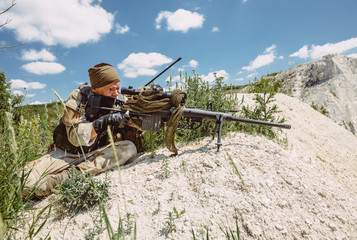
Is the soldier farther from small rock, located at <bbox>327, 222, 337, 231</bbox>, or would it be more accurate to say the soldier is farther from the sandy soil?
small rock, located at <bbox>327, 222, 337, 231</bbox>

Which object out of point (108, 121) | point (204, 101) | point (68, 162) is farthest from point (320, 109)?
point (68, 162)

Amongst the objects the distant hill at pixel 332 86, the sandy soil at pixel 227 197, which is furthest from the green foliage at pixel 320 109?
the sandy soil at pixel 227 197

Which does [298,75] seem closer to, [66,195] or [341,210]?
[341,210]

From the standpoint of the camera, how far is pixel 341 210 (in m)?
2.38

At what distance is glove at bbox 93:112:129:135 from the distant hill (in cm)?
790

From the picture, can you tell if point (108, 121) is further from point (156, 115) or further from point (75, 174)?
point (75, 174)

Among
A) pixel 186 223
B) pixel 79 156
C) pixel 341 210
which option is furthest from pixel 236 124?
pixel 79 156

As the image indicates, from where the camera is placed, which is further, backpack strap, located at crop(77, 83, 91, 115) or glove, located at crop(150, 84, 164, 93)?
backpack strap, located at crop(77, 83, 91, 115)

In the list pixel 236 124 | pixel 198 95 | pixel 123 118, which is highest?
pixel 198 95

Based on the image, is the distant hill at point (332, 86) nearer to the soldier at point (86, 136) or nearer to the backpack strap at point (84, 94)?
the soldier at point (86, 136)

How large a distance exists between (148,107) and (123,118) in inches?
15.7

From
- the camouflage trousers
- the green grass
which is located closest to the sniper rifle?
the green grass

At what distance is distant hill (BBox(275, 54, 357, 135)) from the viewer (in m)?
8.05

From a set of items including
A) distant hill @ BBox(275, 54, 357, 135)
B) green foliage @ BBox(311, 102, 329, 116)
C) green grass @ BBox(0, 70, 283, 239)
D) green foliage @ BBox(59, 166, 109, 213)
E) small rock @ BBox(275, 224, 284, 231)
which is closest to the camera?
green grass @ BBox(0, 70, 283, 239)
